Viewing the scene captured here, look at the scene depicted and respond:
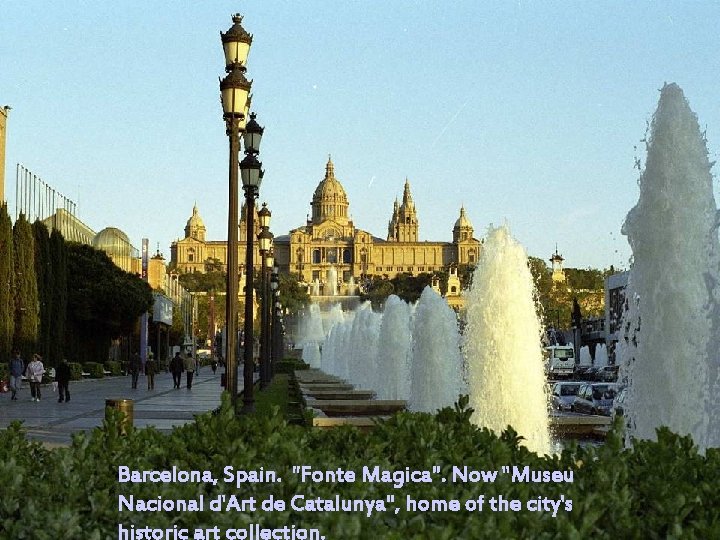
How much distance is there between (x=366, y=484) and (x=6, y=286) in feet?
116

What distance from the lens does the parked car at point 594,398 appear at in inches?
839

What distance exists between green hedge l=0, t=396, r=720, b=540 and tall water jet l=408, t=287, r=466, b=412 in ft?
38.6

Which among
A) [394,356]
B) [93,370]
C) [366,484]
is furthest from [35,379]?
[366,484]

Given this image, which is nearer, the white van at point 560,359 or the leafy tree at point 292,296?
the white van at point 560,359

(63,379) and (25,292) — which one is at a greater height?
(25,292)

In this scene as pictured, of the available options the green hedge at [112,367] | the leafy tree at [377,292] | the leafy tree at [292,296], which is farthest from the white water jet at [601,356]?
the leafy tree at [377,292]

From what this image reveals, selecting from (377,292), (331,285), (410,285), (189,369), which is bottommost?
(189,369)

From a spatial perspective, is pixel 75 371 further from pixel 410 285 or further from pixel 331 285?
pixel 331 285

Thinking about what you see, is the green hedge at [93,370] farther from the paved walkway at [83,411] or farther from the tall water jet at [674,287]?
the tall water jet at [674,287]

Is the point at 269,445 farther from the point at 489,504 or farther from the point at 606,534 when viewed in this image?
the point at 606,534

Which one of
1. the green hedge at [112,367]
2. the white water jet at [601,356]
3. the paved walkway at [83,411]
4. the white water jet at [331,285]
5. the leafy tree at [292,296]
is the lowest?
the paved walkway at [83,411]

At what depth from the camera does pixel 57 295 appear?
1800 inches

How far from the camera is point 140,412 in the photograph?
2294 cm

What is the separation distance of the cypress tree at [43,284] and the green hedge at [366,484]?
38069 millimetres
